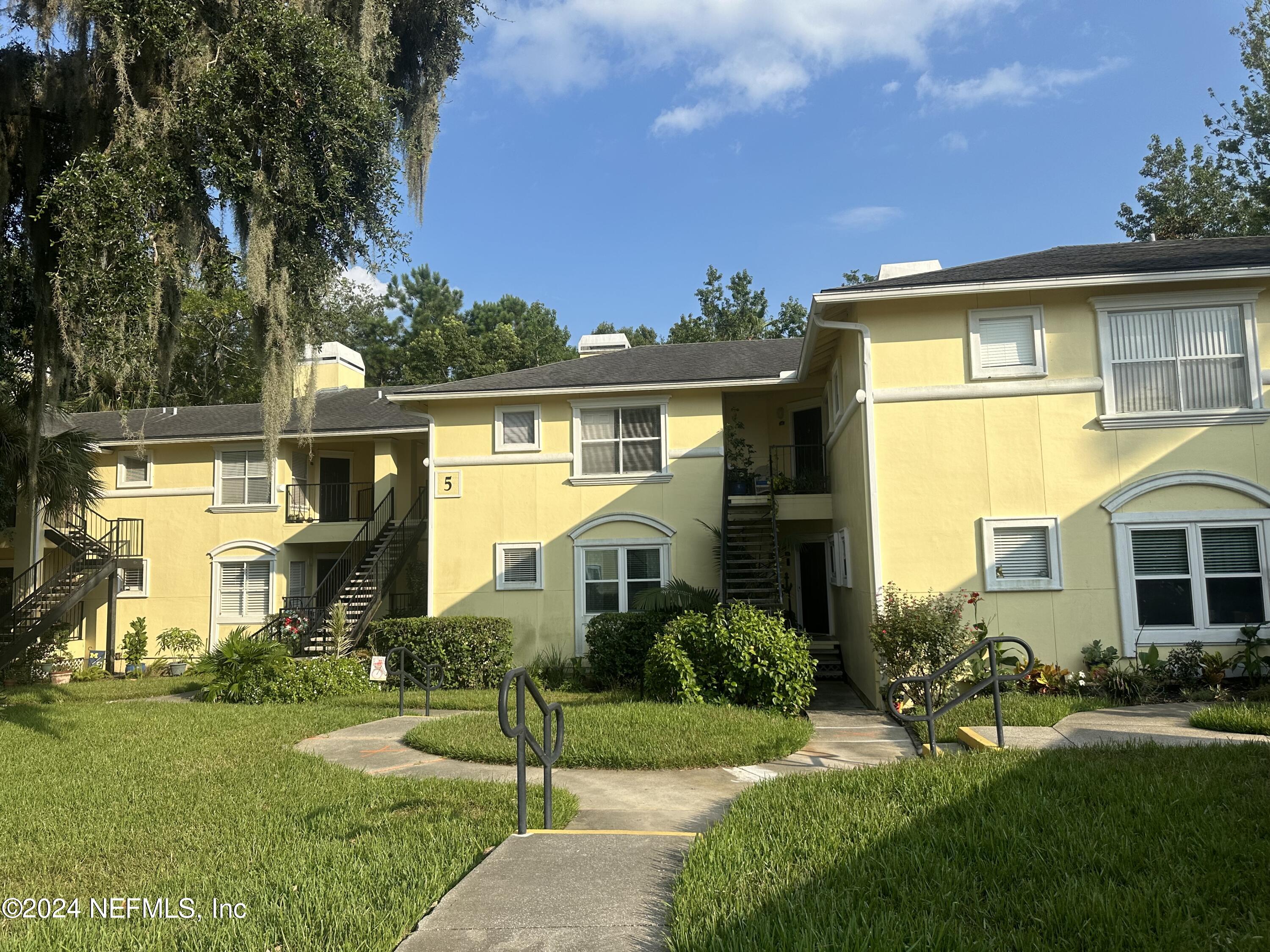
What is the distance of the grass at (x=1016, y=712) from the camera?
9.00 m

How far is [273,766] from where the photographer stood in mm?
8320

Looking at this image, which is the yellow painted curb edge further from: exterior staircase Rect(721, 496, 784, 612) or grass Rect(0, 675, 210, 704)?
grass Rect(0, 675, 210, 704)

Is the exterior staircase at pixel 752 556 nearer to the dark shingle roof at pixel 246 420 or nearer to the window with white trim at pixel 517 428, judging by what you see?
the window with white trim at pixel 517 428

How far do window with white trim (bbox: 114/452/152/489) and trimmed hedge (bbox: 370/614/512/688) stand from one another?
938cm

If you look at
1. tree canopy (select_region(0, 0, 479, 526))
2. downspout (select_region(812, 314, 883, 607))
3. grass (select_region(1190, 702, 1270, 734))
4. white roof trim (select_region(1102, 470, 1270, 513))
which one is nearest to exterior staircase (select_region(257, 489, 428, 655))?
tree canopy (select_region(0, 0, 479, 526))

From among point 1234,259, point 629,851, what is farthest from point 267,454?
point 1234,259

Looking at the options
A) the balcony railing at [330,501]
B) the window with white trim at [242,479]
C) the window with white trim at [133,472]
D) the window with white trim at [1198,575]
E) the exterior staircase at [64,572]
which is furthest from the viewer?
the window with white trim at [133,472]

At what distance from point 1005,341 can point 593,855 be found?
10173 millimetres

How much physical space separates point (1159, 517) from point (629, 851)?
9.92 m

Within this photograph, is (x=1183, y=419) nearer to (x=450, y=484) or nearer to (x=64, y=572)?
(x=450, y=484)

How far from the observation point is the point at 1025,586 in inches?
468

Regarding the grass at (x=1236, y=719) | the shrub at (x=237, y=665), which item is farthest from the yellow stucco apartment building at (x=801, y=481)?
the shrub at (x=237, y=665)

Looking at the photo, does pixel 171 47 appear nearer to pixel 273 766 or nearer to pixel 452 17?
pixel 452 17

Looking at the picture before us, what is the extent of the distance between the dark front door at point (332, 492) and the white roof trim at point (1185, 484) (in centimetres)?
1640
